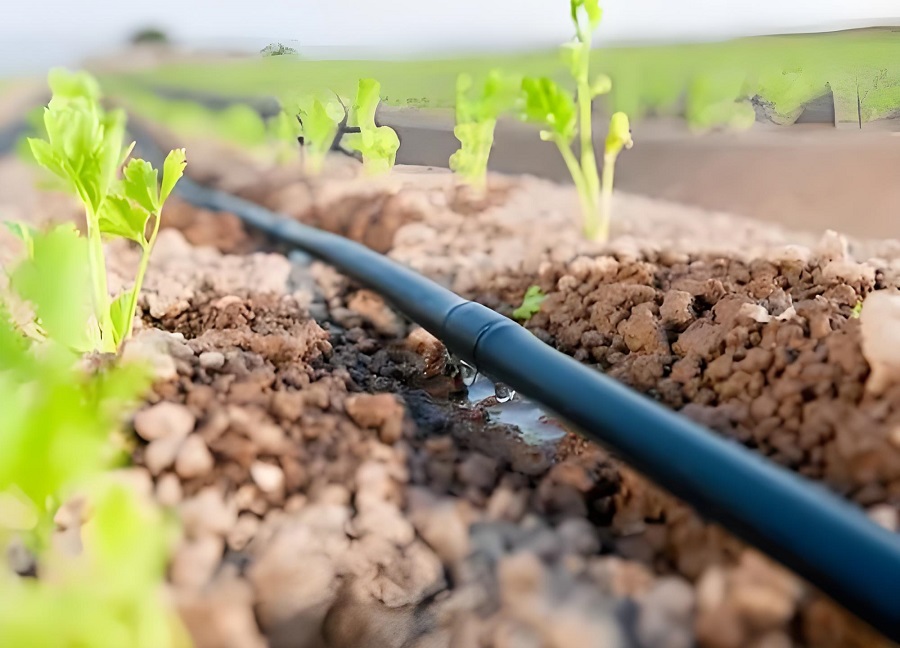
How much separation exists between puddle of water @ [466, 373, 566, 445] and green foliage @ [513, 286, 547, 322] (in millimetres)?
218

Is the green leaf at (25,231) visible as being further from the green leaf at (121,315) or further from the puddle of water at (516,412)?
the puddle of water at (516,412)

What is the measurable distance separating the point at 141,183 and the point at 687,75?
1.11m

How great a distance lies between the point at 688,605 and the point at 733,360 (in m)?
0.38

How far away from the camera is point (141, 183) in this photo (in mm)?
891

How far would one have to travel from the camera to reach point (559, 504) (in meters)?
0.65

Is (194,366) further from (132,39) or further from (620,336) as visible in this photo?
(132,39)

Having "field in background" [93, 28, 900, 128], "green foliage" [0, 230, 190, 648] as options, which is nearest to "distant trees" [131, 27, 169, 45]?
"field in background" [93, 28, 900, 128]

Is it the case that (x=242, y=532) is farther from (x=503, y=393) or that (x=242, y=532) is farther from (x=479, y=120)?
(x=479, y=120)

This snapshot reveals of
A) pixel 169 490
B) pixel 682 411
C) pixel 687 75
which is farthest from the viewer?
pixel 687 75

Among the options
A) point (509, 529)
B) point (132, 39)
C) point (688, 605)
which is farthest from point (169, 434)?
point (132, 39)

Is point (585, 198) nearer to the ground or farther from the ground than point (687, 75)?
nearer to the ground

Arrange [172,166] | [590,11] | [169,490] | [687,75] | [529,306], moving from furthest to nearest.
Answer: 1. [687,75]
2. [590,11]
3. [529,306]
4. [172,166]
5. [169,490]

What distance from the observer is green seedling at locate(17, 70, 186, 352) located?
87 centimetres

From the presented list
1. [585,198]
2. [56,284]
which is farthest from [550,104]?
[56,284]
